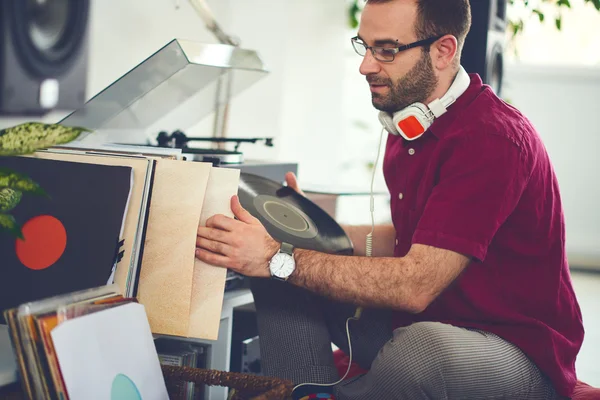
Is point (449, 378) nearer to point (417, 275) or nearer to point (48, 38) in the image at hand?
point (417, 275)

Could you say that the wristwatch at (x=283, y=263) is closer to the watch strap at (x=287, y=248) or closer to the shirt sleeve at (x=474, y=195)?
the watch strap at (x=287, y=248)

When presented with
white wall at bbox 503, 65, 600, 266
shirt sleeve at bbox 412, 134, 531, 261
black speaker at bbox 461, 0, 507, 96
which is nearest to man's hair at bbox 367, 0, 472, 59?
shirt sleeve at bbox 412, 134, 531, 261

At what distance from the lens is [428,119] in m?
1.47

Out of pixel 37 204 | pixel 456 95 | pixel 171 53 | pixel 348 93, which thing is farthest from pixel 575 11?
pixel 37 204

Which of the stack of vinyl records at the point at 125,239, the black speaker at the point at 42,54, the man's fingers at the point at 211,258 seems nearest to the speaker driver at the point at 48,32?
the black speaker at the point at 42,54

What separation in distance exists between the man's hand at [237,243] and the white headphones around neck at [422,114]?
37 centimetres

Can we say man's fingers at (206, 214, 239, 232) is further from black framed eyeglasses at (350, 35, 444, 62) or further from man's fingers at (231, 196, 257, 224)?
black framed eyeglasses at (350, 35, 444, 62)

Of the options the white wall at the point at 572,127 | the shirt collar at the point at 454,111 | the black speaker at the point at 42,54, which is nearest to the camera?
the black speaker at the point at 42,54

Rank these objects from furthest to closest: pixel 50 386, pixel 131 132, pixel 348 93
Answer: pixel 348 93
pixel 131 132
pixel 50 386

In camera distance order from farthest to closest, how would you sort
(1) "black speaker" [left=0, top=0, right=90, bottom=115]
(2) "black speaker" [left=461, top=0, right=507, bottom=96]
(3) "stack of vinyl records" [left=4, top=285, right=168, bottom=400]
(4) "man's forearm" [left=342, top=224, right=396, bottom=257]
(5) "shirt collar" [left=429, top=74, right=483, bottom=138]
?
(2) "black speaker" [left=461, top=0, right=507, bottom=96]
(4) "man's forearm" [left=342, top=224, right=396, bottom=257]
(5) "shirt collar" [left=429, top=74, right=483, bottom=138]
(1) "black speaker" [left=0, top=0, right=90, bottom=115]
(3) "stack of vinyl records" [left=4, top=285, right=168, bottom=400]

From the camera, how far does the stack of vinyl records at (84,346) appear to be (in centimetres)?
90

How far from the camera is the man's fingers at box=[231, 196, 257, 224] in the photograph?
47.6 inches

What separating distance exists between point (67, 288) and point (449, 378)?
2.11 ft

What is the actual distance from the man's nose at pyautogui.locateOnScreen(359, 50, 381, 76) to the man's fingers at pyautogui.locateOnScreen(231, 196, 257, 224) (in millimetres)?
411
